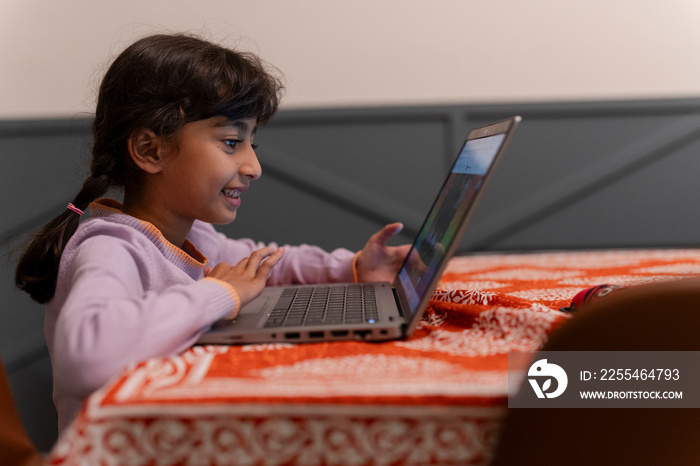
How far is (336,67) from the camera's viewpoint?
5.21ft

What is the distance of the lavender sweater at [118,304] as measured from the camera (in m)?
0.48

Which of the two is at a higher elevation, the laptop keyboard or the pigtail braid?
the laptop keyboard

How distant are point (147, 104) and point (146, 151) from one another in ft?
0.25

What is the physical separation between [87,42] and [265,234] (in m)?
0.77

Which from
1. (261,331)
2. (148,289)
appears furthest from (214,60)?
(261,331)

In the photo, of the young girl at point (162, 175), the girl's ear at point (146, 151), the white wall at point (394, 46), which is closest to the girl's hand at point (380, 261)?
the young girl at point (162, 175)

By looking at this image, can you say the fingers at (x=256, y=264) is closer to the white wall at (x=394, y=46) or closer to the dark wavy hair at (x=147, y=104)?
the dark wavy hair at (x=147, y=104)

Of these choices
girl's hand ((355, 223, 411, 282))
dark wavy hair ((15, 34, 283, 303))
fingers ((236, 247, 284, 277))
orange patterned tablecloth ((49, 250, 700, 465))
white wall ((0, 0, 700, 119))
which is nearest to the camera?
orange patterned tablecloth ((49, 250, 700, 465))

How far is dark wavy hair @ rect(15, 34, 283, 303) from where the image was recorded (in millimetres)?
816

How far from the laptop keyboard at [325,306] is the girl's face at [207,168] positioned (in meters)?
0.19

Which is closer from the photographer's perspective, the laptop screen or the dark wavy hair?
the laptop screen

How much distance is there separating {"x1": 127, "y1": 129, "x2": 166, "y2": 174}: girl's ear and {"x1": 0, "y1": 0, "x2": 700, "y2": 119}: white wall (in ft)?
2.53

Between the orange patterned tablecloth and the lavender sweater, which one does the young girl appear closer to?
the lavender sweater

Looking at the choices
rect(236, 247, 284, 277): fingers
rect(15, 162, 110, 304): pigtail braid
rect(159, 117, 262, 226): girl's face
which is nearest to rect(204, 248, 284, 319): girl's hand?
rect(236, 247, 284, 277): fingers
